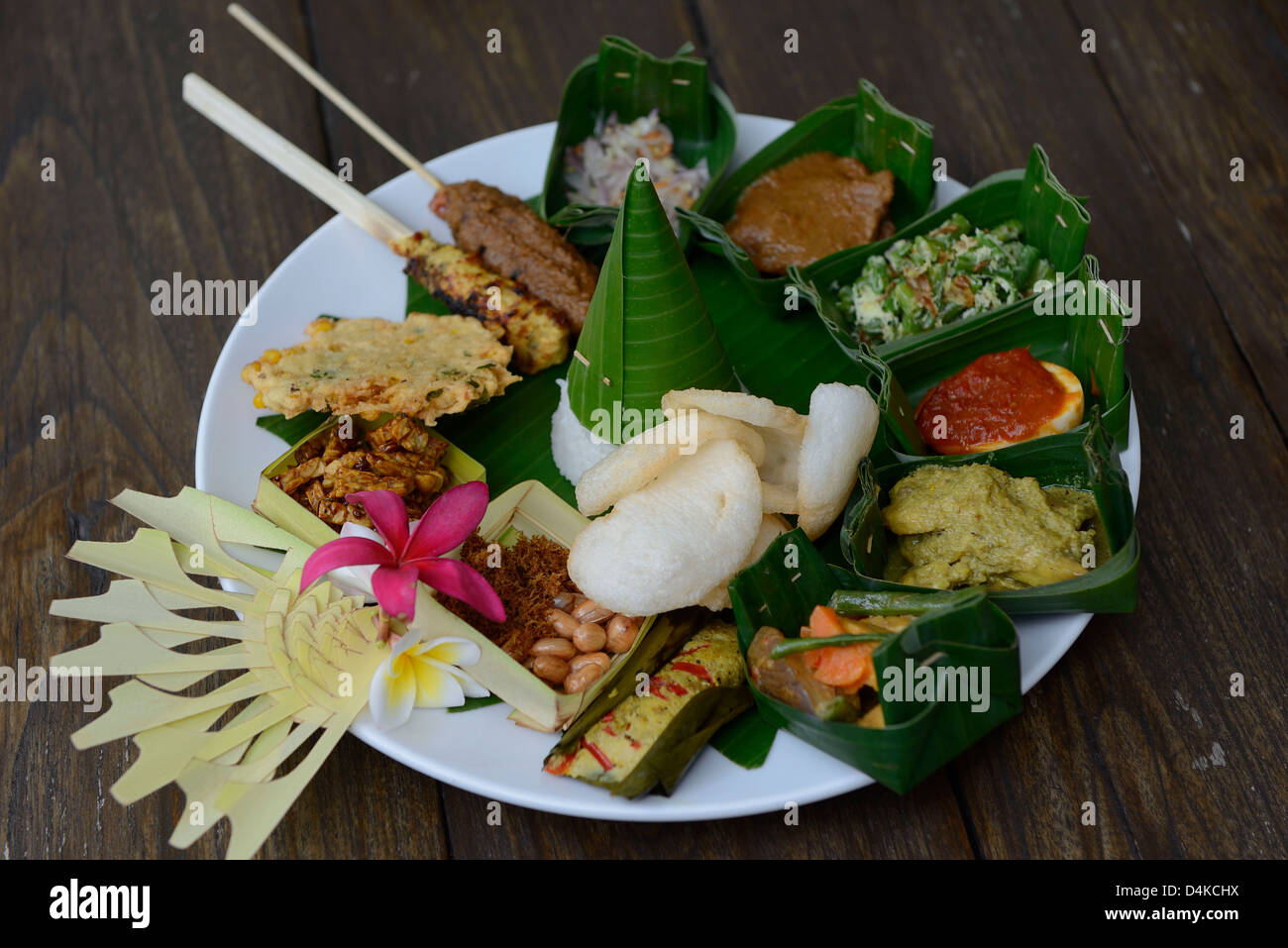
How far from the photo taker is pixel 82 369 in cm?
414

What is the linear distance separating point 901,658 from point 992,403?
111cm

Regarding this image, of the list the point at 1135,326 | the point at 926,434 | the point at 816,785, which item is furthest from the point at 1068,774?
the point at 1135,326

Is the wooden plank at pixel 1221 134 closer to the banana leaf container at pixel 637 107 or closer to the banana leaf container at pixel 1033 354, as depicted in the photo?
the banana leaf container at pixel 1033 354

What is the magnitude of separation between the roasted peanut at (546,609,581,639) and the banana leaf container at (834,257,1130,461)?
108 cm

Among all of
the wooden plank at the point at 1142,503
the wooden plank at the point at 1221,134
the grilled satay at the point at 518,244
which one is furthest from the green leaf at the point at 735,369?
the wooden plank at the point at 1221,134

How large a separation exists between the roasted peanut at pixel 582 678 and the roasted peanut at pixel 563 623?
13cm

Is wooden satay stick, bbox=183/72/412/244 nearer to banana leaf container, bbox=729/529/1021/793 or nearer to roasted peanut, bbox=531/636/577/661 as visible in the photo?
roasted peanut, bbox=531/636/577/661

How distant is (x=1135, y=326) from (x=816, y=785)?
241 centimetres

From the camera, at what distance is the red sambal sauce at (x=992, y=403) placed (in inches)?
134

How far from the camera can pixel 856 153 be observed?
168 inches

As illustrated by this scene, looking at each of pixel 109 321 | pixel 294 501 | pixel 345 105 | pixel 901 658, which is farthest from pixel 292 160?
pixel 901 658

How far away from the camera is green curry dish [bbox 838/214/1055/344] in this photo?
375cm

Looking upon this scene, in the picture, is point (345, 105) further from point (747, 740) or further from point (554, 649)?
point (747, 740)

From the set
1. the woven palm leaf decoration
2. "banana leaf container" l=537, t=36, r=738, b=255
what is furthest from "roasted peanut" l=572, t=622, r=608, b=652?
"banana leaf container" l=537, t=36, r=738, b=255
